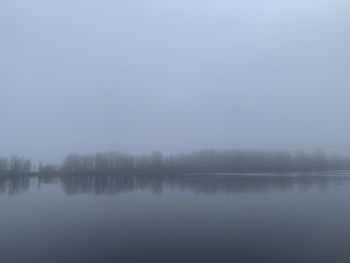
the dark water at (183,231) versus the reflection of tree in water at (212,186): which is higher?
the reflection of tree in water at (212,186)

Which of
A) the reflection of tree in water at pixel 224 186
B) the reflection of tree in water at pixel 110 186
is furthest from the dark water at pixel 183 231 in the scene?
the reflection of tree in water at pixel 110 186

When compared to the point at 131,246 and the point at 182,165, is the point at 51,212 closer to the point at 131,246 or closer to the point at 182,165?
the point at 131,246

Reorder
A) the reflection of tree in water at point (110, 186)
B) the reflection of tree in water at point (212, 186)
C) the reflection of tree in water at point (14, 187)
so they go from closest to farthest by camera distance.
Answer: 1. the reflection of tree in water at point (212, 186)
2. the reflection of tree in water at point (110, 186)
3. the reflection of tree in water at point (14, 187)

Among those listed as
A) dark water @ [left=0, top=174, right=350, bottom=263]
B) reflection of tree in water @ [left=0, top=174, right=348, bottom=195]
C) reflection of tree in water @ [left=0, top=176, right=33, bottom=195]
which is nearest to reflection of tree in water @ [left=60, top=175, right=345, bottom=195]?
reflection of tree in water @ [left=0, top=174, right=348, bottom=195]

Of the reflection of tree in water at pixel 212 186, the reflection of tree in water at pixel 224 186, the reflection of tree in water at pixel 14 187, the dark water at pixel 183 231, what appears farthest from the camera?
the reflection of tree in water at pixel 14 187

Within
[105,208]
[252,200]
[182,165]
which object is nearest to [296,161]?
[182,165]

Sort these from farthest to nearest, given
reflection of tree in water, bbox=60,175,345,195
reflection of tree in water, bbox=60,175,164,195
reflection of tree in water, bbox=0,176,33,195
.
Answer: reflection of tree in water, bbox=0,176,33,195
reflection of tree in water, bbox=60,175,164,195
reflection of tree in water, bbox=60,175,345,195

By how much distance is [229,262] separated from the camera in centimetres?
794

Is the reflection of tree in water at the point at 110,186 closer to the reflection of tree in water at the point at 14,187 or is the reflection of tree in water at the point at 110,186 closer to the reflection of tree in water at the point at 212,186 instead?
the reflection of tree in water at the point at 212,186

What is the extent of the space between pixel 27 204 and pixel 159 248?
41.4 feet

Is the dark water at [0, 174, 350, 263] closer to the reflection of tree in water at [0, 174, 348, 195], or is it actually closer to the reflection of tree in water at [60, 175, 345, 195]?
the reflection of tree in water at [60, 175, 345, 195]

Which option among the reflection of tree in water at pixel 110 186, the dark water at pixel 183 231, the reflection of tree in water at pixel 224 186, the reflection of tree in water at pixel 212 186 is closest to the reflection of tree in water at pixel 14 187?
the reflection of tree in water at pixel 212 186

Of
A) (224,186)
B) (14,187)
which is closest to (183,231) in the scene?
(224,186)

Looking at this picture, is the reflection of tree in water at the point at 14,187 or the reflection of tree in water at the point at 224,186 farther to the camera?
the reflection of tree in water at the point at 14,187
